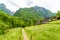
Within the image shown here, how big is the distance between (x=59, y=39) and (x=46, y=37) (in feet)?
23.6

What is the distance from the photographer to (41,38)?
229 ft

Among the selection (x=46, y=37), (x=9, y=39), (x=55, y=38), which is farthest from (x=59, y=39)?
(x=9, y=39)

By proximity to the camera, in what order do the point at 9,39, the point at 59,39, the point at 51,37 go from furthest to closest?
the point at 9,39, the point at 51,37, the point at 59,39

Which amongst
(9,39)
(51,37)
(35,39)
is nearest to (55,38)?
(51,37)

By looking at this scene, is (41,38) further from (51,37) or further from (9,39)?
(9,39)

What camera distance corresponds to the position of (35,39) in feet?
228

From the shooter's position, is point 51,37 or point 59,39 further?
point 51,37

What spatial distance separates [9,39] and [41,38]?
56.8ft

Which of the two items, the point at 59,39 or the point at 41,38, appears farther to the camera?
the point at 41,38

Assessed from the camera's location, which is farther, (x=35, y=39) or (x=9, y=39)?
(x=9, y=39)

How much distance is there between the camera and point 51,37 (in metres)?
69.0

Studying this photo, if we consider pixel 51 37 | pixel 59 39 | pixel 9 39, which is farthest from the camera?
pixel 9 39

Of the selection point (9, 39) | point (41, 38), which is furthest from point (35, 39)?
point (9, 39)

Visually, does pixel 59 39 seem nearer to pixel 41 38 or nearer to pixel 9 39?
pixel 41 38
